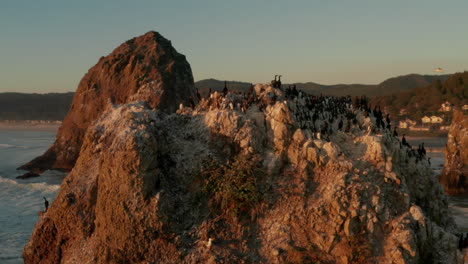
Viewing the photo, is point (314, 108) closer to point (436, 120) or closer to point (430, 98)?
point (436, 120)

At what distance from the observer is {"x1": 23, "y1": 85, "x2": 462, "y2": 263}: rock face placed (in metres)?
8.48

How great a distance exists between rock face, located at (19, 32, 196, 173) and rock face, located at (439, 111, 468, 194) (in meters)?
20.3

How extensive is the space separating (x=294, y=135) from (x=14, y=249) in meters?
12.1

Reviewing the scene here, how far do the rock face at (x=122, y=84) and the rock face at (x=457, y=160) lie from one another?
2032 cm

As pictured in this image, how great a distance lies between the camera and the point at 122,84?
36750 millimetres

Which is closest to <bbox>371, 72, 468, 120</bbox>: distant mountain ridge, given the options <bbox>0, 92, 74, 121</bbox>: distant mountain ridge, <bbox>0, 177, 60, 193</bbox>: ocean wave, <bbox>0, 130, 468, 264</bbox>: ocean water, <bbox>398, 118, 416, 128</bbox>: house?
<bbox>398, 118, 416, 128</bbox>: house

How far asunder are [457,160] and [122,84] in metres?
27.1

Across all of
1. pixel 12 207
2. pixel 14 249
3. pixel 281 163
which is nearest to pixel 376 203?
pixel 281 163

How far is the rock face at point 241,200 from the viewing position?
27.8 feet

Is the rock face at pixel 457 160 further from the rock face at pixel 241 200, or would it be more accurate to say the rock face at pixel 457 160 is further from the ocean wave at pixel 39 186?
the ocean wave at pixel 39 186

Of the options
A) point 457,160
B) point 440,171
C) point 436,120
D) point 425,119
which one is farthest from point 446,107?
point 457,160

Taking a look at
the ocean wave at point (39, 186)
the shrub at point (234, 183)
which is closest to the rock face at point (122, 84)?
the ocean wave at point (39, 186)

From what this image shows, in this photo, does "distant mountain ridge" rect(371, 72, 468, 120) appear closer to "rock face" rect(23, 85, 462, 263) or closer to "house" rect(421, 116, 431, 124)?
"house" rect(421, 116, 431, 124)

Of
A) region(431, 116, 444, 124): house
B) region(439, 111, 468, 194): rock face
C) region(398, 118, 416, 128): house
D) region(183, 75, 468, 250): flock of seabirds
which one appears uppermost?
region(183, 75, 468, 250): flock of seabirds
